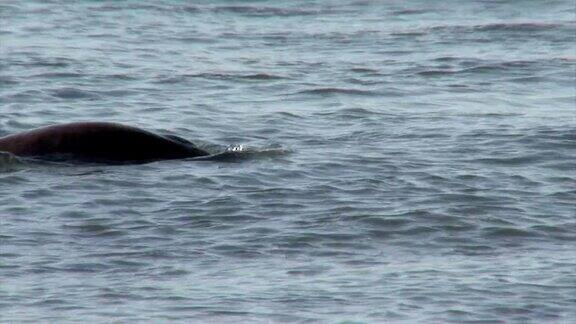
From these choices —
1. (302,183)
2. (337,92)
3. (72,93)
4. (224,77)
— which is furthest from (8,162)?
(224,77)

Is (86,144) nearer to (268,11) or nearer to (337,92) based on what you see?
(337,92)

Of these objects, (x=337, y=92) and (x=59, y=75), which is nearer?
(x=337, y=92)

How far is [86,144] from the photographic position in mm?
11242

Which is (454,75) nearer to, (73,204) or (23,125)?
(23,125)

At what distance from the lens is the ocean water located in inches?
314

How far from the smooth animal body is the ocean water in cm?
15

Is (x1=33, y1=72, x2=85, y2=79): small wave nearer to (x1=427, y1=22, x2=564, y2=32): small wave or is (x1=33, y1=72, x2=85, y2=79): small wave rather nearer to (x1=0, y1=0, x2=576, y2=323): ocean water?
(x1=0, y1=0, x2=576, y2=323): ocean water

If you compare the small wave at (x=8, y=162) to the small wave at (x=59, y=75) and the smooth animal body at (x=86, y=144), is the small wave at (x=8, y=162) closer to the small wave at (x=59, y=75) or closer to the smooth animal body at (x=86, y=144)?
the smooth animal body at (x=86, y=144)

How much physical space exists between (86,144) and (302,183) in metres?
1.60

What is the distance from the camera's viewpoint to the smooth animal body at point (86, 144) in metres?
11.2

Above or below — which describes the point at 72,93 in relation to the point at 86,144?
below

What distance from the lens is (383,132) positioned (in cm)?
1313

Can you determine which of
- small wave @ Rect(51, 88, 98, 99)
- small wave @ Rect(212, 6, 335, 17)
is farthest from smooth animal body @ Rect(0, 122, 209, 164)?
small wave @ Rect(212, 6, 335, 17)

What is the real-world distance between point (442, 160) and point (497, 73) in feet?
16.8
